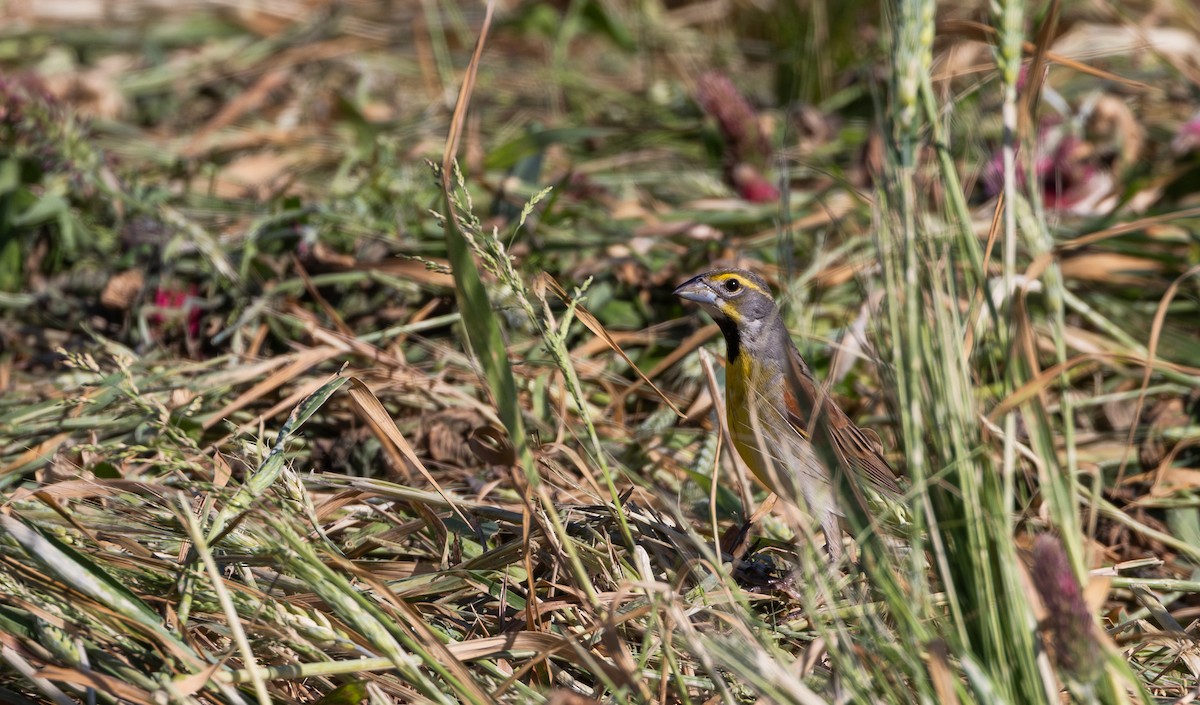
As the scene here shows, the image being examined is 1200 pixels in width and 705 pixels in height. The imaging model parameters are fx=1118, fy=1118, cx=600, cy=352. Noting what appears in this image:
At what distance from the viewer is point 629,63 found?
22.3 ft

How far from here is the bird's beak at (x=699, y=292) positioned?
11.3 ft

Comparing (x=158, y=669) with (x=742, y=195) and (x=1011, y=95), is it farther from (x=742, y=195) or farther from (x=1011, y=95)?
(x=742, y=195)

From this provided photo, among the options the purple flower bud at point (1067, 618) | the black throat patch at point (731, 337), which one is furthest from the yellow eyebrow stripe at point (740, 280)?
the purple flower bud at point (1067, 618)

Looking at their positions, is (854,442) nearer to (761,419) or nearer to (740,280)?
(761,419)

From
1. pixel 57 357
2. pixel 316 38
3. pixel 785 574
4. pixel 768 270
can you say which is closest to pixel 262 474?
pixel 785 574

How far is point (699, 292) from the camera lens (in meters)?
3.47

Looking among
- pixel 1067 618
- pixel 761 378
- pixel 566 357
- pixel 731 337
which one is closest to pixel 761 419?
pixel 761 378

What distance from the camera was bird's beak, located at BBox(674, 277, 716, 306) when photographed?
136 inches

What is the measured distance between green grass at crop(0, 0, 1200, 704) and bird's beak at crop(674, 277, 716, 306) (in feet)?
0.91

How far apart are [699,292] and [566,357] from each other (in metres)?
1.36

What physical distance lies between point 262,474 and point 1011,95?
160cm

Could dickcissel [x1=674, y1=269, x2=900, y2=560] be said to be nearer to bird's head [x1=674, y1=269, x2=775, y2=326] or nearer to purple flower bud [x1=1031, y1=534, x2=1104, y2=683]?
bird's head [x1=674, y1=269, x2=775, y2=326]

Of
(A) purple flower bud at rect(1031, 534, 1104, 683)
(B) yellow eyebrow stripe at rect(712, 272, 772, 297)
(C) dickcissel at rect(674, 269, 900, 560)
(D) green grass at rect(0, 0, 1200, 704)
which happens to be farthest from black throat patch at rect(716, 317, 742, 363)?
(A) purple flower bud at rect(1031, 534, 1104, 683)

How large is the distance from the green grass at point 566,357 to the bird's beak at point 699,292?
0.28m
